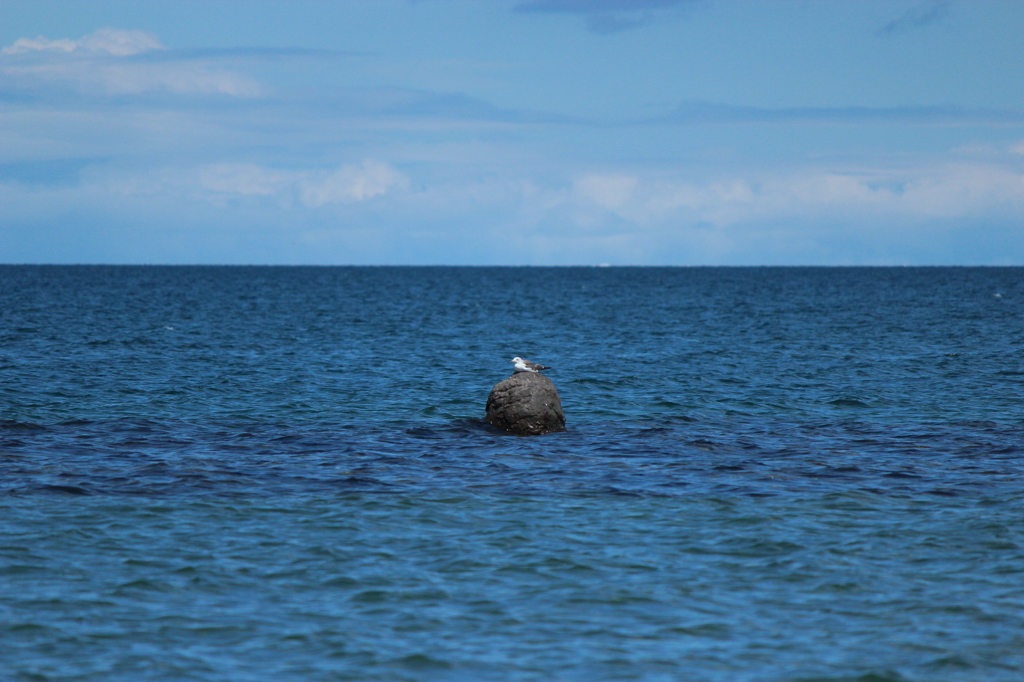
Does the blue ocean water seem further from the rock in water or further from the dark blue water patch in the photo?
the rock in water

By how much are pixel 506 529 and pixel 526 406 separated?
8636 millimetres

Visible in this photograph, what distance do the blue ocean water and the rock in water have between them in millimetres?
466

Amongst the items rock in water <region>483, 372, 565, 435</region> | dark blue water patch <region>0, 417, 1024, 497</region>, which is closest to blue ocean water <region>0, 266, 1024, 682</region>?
dark blue water patch <region>0, 417, 1024, 497</region>

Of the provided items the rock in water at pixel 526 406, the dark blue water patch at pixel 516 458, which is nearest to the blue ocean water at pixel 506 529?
the dark blue water patch at pixel 516 458

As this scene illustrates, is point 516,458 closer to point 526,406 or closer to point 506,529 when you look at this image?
point 526,406

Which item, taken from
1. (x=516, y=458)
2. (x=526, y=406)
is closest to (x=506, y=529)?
(x=516, y=458)

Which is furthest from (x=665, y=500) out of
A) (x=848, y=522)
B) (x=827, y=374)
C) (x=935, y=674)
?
(x=827, y=374)

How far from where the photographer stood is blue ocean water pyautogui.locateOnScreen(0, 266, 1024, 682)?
10.3m

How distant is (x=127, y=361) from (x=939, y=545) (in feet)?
107

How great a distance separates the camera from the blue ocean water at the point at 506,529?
10.3 metres

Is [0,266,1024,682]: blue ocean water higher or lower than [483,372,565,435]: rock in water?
lower

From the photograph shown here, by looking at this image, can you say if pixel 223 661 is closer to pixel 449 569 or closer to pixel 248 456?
pixel 449 569

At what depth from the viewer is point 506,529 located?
48.1ft

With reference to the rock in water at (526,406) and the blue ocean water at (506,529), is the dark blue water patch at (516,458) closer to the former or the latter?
the blue ocean water at (506,529)
